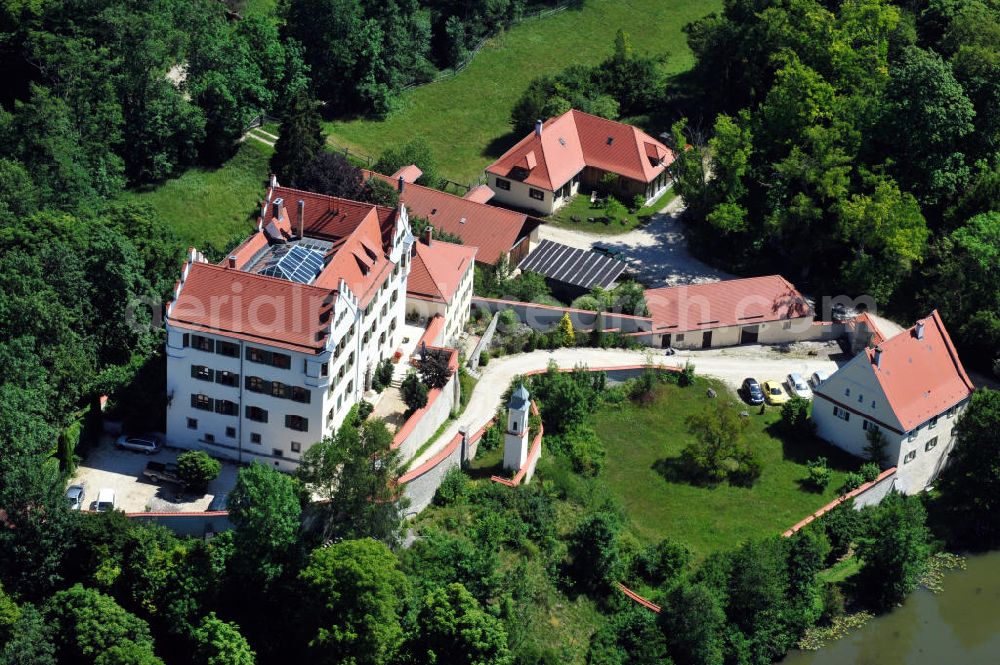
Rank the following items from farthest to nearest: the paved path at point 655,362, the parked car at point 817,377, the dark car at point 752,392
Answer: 1. the parked car at point 817,377
2. the dark car at point 752,392
3. the paved path at point 655,362

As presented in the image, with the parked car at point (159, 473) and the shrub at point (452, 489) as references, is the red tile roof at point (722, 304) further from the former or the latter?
the parked car at point (159, 473)

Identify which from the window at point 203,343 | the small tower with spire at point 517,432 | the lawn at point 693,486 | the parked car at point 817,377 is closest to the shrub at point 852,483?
the lawn at point 693,486

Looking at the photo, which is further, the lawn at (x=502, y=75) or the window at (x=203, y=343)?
the lawn at (x=502, y=75)

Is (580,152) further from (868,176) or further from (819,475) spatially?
(819,475)

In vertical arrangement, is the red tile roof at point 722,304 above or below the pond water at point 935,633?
above

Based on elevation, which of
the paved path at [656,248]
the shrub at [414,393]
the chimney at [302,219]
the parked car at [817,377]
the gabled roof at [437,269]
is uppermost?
the chimney at [302,219]

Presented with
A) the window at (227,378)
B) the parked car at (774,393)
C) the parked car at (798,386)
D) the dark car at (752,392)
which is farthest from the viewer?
the parked car at (798,386)

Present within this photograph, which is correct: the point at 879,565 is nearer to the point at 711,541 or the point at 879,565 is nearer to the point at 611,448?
the point at 711,541
